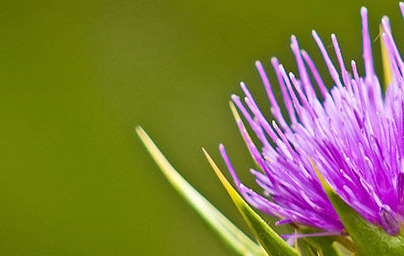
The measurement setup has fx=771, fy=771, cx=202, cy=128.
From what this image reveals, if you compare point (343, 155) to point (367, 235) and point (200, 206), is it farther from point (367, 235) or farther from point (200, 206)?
point (200, 206)

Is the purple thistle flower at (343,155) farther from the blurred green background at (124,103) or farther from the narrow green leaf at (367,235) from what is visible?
the blurred green background at (124,103)

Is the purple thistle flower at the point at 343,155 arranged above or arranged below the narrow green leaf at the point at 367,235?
above

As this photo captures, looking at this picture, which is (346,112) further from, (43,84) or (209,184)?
(43,84)

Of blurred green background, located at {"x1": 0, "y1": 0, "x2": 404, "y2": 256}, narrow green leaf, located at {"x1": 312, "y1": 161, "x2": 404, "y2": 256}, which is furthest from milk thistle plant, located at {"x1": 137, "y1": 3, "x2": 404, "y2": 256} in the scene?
blurred green background, located at {"x1": 0, "y1": 0, "x2": 404, "y2": 256}

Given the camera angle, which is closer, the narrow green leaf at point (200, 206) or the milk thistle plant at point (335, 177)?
the milk thistle plant at point (335, 177)

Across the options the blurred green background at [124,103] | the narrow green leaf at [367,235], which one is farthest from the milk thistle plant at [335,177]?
the blurred green background at [124,103]

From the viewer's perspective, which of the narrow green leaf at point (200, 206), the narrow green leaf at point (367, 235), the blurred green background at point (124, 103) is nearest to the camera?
the narrow green leaf at point (367, 235)

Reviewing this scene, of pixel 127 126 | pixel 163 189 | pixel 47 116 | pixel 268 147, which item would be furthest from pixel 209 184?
pixel 268 147
